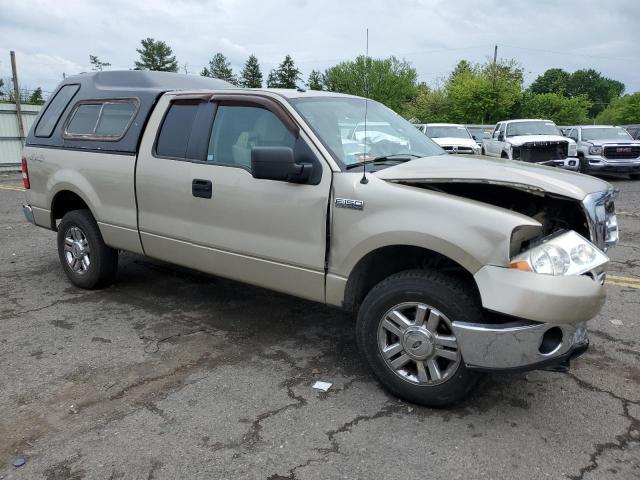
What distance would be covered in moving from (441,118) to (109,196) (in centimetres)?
4046

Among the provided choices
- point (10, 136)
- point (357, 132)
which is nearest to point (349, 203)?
point (357, 132)

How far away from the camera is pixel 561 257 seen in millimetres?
2871

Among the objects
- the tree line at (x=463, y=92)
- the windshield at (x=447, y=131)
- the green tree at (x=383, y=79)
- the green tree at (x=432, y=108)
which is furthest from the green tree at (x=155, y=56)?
the windshield at (x=447, y=131)

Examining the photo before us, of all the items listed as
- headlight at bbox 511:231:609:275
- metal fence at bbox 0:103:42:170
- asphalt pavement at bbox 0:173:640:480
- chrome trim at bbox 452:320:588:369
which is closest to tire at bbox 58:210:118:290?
asphalt pavement at bbox 0:173:640:480

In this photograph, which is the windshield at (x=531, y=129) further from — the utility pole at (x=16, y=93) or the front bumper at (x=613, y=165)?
the utility pole at (x=16, y=93)

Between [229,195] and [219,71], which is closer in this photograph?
[229,195]

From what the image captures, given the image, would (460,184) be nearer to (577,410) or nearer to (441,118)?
(577,410)

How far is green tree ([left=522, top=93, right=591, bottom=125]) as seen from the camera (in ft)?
142

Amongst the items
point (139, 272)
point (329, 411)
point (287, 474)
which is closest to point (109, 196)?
point (139, 272)

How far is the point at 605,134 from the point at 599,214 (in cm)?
1609

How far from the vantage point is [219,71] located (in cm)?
9906

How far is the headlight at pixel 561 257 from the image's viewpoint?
283cm

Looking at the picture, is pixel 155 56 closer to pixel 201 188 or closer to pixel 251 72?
pixel 251 72

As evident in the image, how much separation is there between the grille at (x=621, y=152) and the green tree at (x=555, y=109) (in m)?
29.0
